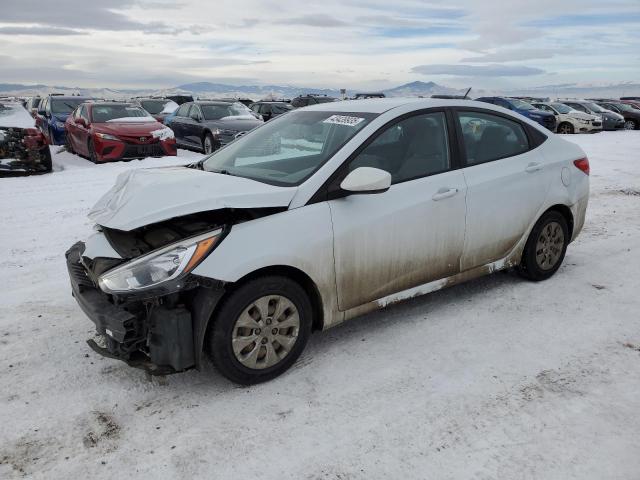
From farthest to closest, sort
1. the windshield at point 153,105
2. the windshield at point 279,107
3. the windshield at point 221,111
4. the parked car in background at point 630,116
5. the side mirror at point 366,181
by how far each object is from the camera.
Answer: the parked car in background at point 630,116 < the windshield at point 279,107 < the windshield at point 153,105 < the windshield at point 221,111 < the side mirror at point 366,181

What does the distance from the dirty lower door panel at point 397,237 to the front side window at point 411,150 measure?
89mm

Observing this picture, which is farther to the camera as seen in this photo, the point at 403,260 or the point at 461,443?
the point at 403,260

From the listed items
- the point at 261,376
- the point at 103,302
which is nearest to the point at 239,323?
the point at 261,376

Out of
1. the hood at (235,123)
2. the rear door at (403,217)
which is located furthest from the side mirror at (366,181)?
the hood at (235,123)

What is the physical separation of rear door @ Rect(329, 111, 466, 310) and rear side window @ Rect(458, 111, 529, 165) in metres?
0.20

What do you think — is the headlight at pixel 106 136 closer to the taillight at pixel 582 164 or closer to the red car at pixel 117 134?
the red car at pixel 117 134

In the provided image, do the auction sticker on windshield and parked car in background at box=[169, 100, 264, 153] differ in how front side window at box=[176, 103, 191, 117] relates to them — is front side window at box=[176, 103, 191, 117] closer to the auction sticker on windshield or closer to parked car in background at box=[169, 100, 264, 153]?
parked car in background at box=[169, 100, 264, 153]

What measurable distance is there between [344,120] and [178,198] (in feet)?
4.54

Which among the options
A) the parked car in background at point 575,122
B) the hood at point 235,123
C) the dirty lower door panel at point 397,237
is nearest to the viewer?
the dirty lower door panel at point 397,237

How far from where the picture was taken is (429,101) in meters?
4.07

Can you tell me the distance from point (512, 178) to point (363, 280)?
65.2 inches

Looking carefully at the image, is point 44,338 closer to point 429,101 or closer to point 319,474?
point 319,474

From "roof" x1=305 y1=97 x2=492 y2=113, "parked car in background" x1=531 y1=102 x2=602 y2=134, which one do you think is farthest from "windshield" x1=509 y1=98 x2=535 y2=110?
"roof" x1=305 y1=97 x2=492 y2=113

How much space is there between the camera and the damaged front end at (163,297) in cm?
283
